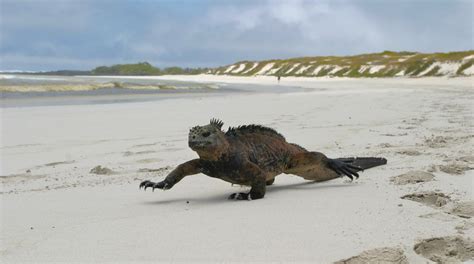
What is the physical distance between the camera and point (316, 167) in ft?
17.6

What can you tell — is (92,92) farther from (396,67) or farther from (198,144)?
(396,67)

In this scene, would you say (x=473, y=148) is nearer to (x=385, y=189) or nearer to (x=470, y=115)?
(x=385, y=189)

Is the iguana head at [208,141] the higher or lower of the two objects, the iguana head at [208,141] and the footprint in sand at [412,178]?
the higher

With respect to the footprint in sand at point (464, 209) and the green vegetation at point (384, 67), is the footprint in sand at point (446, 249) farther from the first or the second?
the green vegetation at point (384, 67)

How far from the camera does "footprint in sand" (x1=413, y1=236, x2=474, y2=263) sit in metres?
A: 2.98

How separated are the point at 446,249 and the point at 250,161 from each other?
217 centimetres

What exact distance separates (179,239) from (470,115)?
10080mm

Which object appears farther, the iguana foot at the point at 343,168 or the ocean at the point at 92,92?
the ocean at the point at 92,92

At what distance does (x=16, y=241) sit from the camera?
11.3ft

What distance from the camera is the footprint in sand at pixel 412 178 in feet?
16.0

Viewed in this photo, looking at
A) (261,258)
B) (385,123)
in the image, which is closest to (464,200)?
(261,258)

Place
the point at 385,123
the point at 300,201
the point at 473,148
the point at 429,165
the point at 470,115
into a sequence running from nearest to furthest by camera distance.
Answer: the point at 300,201, the point at 429,165, the point at 473,148, the point at 385,123, the point at 470,115

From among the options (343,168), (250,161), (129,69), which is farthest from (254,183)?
(129,69)

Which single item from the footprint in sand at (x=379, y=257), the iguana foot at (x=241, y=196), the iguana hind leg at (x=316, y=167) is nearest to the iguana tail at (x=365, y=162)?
the iguana hind leg at (x=316, y=167)
